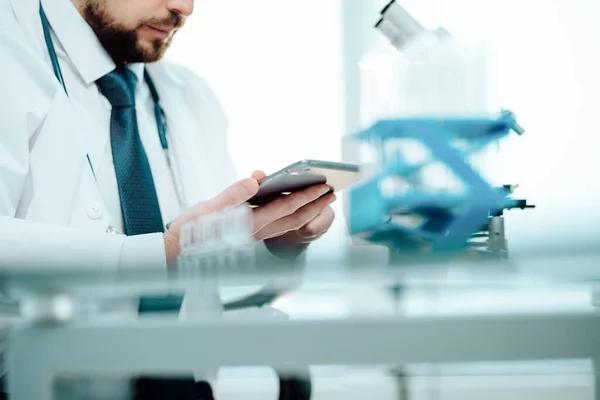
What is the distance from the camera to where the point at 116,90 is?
1.37 meters

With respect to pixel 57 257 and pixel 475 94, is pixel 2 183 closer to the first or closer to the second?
pixel 57 257

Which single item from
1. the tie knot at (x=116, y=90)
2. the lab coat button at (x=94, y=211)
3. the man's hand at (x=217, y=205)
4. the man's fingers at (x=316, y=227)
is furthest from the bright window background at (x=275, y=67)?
the man's hand at (x=217, y=205)

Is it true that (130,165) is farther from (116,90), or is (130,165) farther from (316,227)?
(316,227)

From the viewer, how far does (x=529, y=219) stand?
2.21 ft

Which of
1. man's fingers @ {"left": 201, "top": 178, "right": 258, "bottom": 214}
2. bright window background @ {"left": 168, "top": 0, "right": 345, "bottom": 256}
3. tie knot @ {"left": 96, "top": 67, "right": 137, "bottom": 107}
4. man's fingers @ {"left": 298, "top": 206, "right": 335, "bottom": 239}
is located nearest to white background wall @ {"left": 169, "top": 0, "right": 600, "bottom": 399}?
bright window background @ {"left": 168, "top": 0, "right": 345, "bottom": 256}

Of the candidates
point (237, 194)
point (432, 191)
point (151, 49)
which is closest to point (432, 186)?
point (432, 191)

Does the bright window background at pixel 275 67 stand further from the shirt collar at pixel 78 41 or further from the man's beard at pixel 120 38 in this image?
the shirt collar at pixel 78 41

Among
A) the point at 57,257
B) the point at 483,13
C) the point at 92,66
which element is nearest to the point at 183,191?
the point at 92,66

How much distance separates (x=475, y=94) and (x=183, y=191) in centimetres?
83

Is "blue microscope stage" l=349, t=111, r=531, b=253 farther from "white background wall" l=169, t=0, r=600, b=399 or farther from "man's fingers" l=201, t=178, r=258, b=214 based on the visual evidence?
"white background wall" l=169, t=0, r=600, b=399

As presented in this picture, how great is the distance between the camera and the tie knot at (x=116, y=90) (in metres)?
1.37

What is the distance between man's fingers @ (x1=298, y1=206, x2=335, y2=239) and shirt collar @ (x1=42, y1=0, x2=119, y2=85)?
671mm

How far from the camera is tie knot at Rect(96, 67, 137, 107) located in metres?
1.37

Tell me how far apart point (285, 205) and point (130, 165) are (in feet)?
1.87
